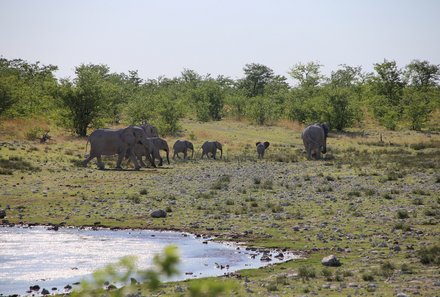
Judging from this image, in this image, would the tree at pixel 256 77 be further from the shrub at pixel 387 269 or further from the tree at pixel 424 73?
the shrub at pixel 387 269

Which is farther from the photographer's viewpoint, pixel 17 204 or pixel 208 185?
pixel 208 185

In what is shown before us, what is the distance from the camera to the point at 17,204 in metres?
25.5

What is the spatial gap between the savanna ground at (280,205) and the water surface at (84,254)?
37.9 inches

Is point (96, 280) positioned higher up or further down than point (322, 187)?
higher up

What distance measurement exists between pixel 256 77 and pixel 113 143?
89.0 metres

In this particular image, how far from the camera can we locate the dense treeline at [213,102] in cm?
5659

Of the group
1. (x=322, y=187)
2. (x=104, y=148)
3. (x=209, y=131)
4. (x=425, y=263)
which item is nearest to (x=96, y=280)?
(x=425, y=263)

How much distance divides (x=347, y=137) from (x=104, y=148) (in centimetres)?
3095

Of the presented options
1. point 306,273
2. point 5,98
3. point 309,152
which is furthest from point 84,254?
point 5,98

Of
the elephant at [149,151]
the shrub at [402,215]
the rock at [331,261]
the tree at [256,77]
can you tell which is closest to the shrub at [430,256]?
the rock at [331,261]

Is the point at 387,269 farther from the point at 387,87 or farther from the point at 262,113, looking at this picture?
the point at 387,87

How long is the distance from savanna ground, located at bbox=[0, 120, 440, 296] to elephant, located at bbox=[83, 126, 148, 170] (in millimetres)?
1307

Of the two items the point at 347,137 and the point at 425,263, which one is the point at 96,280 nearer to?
the point at 425,263

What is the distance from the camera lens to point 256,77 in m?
125
